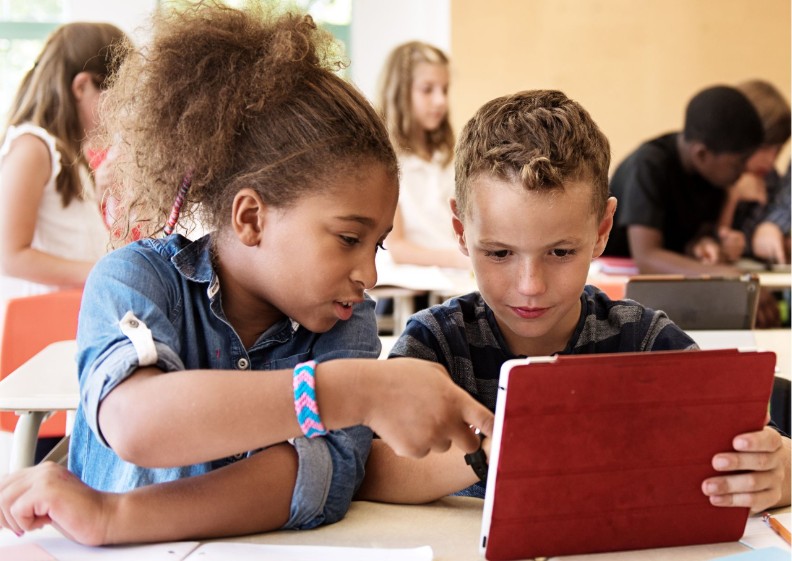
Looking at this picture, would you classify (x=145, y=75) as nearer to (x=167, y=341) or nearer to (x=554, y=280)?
(x=167, y=341)

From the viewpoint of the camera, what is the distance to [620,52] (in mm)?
5801

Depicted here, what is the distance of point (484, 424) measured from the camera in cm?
91

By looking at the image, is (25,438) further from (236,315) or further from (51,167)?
(51,167)

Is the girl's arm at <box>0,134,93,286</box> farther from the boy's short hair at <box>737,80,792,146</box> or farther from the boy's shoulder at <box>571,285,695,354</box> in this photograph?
the boy's short hair at <box>737,80,792,146</box>

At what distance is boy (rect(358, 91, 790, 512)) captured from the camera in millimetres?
1226

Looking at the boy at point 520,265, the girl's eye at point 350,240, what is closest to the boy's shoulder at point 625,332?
the boy at point 520,265

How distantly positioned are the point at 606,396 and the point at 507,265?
1.31 ft

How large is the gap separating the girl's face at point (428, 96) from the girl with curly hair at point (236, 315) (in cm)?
269

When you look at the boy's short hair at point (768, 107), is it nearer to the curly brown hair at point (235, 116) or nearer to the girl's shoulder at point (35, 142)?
the girl's shoulder at point (35, 142)

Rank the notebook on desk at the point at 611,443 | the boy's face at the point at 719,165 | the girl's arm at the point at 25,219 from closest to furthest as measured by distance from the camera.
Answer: the notebook on desk at the point at 611,443 → the girl's arm at the point at 25,219 → the boy's face at the point at 719,165

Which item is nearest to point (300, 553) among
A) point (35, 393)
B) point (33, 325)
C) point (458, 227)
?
point (458, 227)

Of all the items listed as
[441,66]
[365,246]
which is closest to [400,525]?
[365,246]

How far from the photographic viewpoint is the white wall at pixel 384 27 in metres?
5.73

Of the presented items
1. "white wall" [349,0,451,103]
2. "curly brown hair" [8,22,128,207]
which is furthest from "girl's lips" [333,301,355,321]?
"white wall" [349,0,451,103]
